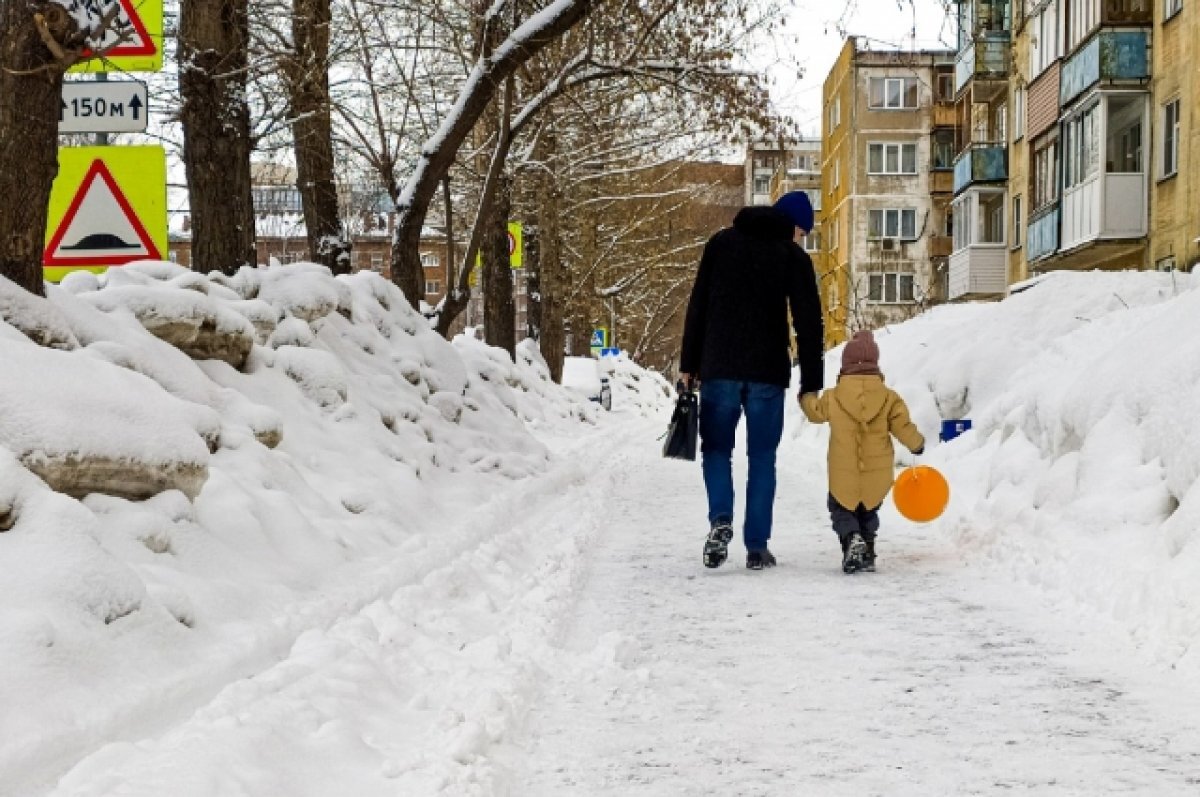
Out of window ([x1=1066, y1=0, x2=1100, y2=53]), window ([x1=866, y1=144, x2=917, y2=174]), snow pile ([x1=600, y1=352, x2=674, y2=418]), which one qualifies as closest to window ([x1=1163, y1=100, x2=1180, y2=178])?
window ([x1=1066, y1=0, x2=1100, y2=53])

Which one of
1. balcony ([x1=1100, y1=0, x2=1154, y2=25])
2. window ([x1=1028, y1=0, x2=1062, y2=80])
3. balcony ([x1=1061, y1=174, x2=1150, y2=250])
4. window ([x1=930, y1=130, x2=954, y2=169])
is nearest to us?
balcony ([x1=1061, y1=174, x2=1150, y2=250])

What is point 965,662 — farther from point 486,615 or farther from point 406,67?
point 406,67

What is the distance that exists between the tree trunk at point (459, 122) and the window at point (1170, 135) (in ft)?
49.0

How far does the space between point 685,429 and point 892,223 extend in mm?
53315

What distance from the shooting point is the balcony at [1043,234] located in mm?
27375

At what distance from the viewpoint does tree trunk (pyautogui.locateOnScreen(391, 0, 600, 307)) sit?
1254 cm

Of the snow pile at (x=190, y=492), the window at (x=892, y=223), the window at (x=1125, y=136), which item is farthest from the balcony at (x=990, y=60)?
the snow pile at (x=190, y=492)

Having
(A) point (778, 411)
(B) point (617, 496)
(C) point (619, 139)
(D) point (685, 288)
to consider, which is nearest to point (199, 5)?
(B) point (617, 496)

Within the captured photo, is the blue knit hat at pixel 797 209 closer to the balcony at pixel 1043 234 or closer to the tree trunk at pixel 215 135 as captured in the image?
the tree trunk at pixel 215 135

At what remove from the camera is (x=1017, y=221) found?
34.5 metres

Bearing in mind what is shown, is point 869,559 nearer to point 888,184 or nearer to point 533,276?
point 533,276

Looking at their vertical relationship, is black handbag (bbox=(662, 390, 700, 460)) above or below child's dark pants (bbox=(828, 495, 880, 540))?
above

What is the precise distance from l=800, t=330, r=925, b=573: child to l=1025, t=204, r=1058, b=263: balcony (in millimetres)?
21653

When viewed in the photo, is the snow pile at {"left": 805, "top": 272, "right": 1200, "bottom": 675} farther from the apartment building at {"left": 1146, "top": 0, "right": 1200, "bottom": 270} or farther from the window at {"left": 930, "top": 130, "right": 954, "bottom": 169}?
the window at {"left": 930, "top": 130, "right": 954, "bottom": 169}
